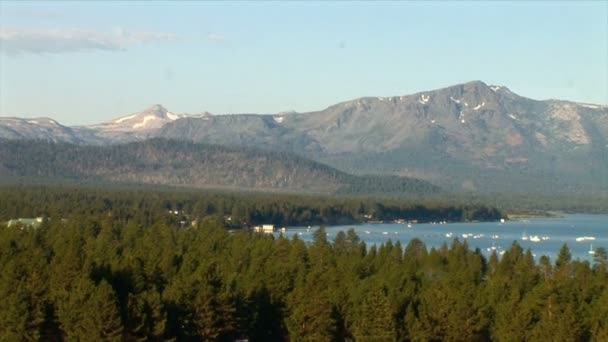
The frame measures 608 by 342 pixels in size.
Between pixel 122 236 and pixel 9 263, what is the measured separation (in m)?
29.7

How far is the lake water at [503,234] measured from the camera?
111 m

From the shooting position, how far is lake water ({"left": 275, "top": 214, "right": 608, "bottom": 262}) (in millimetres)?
111125

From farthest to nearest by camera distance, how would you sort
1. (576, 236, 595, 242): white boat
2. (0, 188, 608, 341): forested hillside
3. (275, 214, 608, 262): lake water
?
(576, 236, 595, 242): white boat
(275, 214, 608, 262): lake water
(0, 188, 608, 341): forested hillside

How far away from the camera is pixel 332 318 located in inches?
1804

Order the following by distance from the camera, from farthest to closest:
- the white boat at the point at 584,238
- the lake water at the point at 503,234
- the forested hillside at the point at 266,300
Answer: the white boat at the point at 584,238 < the lake water at the point at 503,234 < the forested hillside at the point at 266,300

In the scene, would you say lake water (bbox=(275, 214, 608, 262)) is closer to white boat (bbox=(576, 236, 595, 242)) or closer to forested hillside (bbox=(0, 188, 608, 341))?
white boat (bbox=(576, 236, 595, 242))

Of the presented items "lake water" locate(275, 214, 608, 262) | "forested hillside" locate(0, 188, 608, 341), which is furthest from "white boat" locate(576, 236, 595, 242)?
"forested hillside" locate(0, 188, 608, 341)

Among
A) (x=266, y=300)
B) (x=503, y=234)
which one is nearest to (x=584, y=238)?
(x=503, y=234)

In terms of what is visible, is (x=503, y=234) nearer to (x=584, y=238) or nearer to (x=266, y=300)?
(x=584, y=238)

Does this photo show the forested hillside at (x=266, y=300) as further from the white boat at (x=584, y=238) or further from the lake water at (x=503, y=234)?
the white boat at (x=584, y=238)

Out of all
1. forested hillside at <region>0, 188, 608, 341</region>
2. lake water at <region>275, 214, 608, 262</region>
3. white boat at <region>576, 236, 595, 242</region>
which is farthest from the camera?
white boat at <region>576, 236, 595, 242</region>

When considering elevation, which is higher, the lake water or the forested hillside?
the lake water

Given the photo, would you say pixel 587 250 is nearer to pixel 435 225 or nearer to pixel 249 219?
pixel 249 219

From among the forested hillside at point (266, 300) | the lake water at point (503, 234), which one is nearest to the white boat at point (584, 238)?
the lake water at point (503, 234)
